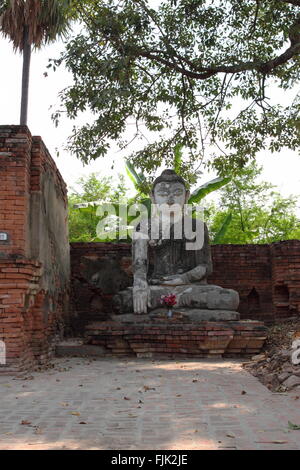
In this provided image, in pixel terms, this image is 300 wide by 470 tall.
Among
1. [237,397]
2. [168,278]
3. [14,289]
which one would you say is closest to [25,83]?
[168,278]

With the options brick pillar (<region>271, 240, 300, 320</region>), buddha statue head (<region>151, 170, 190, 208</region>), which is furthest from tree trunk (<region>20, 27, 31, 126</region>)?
brick pillar (<region>271, 240, 300, 320</region>)

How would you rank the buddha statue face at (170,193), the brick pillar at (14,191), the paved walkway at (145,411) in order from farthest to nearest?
1. the buddha statue face at (170,193)
2. the brick pillar at (14,191)
3. the paved walkway at (145,411)

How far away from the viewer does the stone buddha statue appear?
30.5 ft

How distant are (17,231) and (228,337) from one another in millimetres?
3572

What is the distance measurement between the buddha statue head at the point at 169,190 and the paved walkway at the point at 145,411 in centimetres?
429

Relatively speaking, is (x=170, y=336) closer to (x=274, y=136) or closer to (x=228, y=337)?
(x=228, y=337)

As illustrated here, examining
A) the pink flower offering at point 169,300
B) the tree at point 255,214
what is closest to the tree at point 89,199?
the tree at point 255,214

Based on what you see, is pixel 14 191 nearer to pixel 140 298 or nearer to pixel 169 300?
pixel 140 298

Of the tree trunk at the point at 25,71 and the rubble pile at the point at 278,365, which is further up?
the tree trunk at the point at 25,71

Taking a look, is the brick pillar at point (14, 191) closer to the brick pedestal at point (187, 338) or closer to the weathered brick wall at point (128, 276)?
the brick pedestal at point (187, 338)

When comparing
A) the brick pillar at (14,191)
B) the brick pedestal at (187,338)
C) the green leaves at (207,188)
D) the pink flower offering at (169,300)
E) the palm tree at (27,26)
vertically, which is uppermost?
the palm tree at (27,26)

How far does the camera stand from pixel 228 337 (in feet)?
27.6

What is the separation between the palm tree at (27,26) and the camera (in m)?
13.1

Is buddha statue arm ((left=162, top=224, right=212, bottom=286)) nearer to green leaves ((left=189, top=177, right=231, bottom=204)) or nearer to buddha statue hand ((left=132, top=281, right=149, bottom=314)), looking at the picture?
buddha statue hand ((left=132, top=281, right=149, bottom=314))
